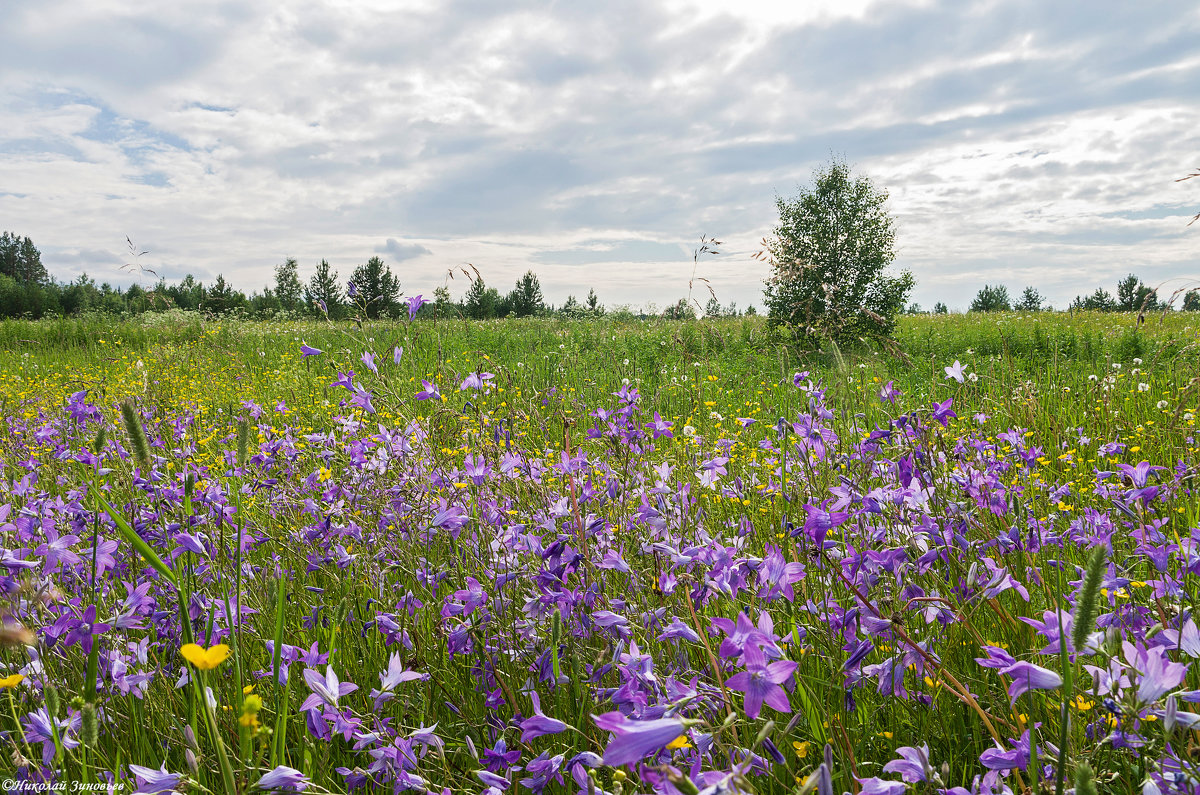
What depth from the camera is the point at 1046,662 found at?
1.52 metres

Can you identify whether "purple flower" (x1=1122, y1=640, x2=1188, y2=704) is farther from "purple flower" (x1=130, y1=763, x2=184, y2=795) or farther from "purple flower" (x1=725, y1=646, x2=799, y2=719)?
"purple flower" (x1=130, y1=763, x2=184, y2=795)

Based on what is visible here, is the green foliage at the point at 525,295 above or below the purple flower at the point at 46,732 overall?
above

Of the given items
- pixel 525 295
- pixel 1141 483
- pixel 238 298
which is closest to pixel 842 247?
pixel 1141 483

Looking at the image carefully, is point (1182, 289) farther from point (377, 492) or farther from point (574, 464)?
point (377, 492)

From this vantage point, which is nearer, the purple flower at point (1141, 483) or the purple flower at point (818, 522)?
the purple flower at point (818, 522)

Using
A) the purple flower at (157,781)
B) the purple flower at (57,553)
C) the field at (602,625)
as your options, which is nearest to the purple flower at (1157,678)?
the field at (602,625)

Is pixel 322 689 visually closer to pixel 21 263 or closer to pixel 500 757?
pixel 500 757

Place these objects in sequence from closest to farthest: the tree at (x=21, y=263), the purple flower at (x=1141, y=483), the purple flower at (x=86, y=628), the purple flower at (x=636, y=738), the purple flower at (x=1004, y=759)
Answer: the purple flower at (x=636, y=738), the purple flower at (x=1004, y=759), the purple flower at (x=86, y=628), the purple flower at (x=1141, y=483), the tree at (x=21, y=263)

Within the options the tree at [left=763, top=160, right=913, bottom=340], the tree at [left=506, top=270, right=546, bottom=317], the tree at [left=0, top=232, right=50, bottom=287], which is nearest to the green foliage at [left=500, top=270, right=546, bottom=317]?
the tree at [left=506, top=270, right=546, bottom=317]

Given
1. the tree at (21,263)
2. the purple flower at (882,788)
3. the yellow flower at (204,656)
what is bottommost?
the purple flower at (882,788)

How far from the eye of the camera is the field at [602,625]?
3.34 ft

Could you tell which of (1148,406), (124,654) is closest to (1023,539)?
(124,654)

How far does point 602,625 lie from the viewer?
4.45 ft

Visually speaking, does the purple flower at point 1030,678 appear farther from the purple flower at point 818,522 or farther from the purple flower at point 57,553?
the purple flower at point 57,553
